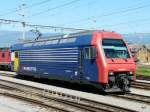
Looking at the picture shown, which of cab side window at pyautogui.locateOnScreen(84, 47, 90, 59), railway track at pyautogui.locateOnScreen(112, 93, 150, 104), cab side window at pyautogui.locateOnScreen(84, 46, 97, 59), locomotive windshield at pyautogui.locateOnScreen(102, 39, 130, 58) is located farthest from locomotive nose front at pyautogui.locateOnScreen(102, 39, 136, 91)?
cab side window at pyautogui.locateOnScreen(84, 47, 90, 59)

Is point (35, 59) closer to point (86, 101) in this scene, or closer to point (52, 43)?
point (52, 43)

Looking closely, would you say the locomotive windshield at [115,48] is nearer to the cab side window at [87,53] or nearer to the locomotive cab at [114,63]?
the locomotive cab at [114,63]

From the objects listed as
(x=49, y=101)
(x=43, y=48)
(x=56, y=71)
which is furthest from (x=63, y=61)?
(x=49, y=101)

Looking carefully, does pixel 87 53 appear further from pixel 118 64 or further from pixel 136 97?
pixel 136 97

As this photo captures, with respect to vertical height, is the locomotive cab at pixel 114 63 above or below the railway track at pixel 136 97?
above

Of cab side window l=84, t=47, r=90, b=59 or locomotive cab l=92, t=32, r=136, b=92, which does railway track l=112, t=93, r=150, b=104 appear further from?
cab side window l=84, t=47, r=90, b=59

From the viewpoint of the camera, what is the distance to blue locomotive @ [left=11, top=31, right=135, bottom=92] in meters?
19.8

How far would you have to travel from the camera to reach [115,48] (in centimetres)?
2053

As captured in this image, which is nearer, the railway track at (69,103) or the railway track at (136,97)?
the railway track at (69,103)

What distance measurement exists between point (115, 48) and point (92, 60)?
1277mm

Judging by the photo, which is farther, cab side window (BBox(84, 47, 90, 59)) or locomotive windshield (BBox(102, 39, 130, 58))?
cab side window (BBox(84, 47, 90, 59))

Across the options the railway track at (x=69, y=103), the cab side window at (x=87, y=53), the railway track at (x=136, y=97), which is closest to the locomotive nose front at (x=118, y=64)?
the railway track at (x=136, y=97)

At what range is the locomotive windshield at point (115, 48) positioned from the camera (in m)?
20.2

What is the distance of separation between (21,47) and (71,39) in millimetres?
7862
